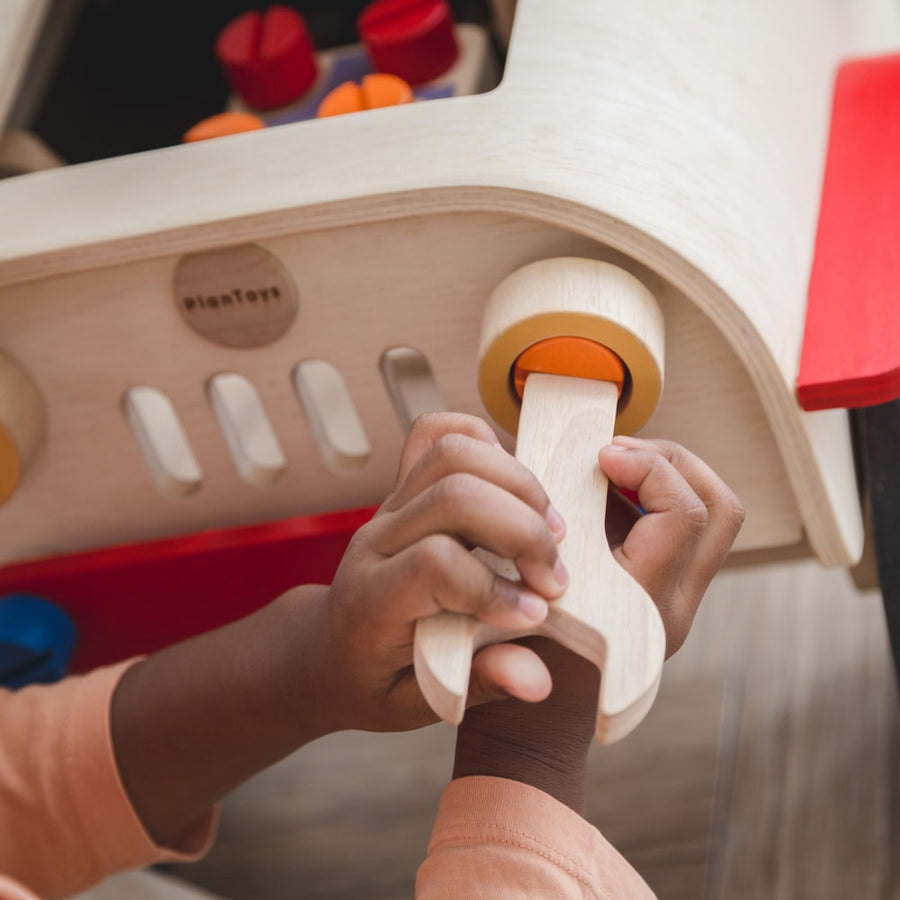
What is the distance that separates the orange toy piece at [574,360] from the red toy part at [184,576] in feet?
0.50

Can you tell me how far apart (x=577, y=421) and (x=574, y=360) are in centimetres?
3

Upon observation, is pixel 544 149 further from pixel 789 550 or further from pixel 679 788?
pixel 679 788

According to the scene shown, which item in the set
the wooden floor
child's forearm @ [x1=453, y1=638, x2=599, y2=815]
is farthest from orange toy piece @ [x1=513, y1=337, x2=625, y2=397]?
the wooden floor

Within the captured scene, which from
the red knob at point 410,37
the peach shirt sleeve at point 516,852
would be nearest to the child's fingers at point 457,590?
the peach shirt sleeve at point 516,852

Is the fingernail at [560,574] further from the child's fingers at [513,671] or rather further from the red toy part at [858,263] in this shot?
the red toy part at [858,263]

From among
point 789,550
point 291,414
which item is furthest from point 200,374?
point 789,550

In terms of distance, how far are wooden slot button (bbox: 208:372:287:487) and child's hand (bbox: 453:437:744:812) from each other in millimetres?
193

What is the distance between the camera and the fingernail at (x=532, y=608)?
35 centimetres

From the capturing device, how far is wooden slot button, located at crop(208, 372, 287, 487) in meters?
0.56

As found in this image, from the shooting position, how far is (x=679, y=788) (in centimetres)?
82

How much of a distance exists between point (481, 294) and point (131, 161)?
7.0 inches

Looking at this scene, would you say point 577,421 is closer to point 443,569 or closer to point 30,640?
point 443,569

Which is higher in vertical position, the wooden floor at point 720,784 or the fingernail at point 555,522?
the fingernail at point 555,522

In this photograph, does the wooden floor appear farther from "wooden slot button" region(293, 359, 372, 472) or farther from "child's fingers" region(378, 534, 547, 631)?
"child's fingers" region(378, 534, 547, 631)
